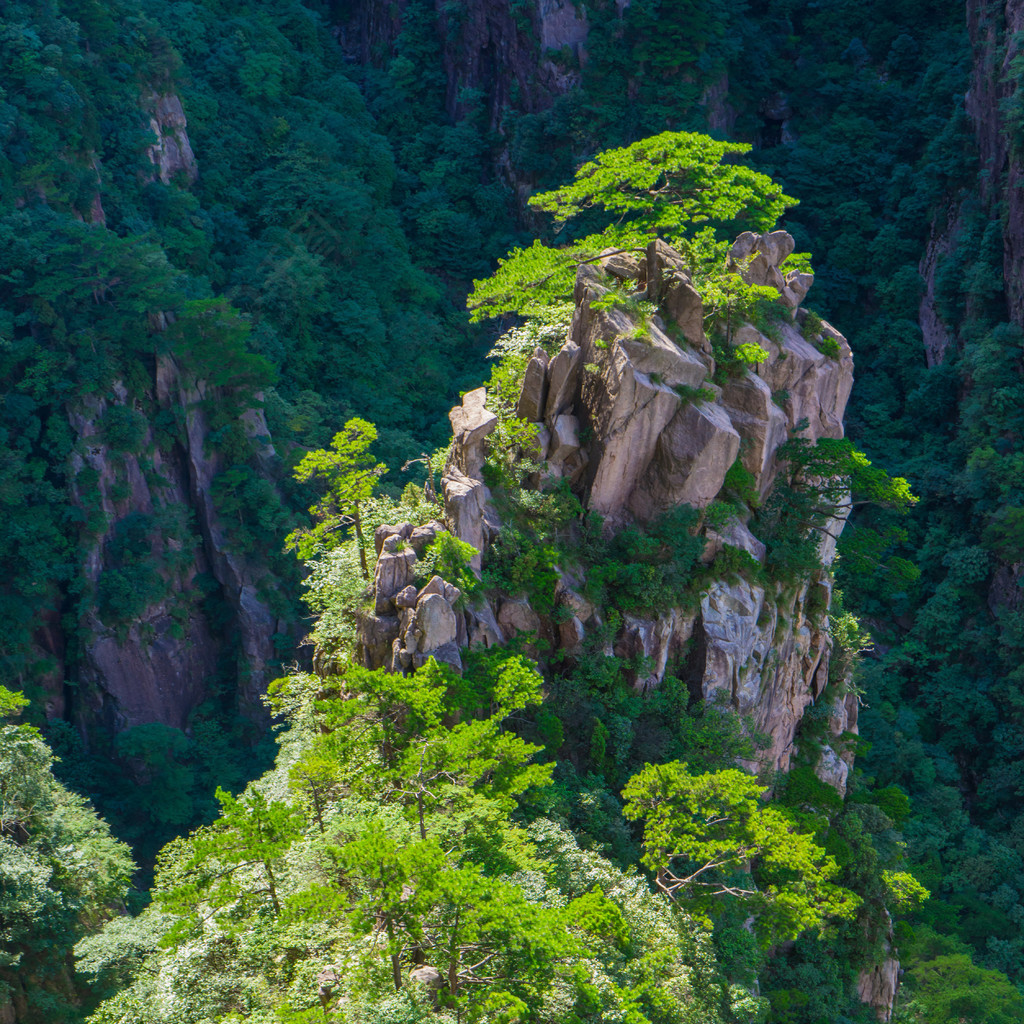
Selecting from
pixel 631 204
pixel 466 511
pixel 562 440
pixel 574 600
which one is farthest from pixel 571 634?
pixel 631 204

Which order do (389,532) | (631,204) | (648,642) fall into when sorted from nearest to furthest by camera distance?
(389,532), (648,642), (631,204)

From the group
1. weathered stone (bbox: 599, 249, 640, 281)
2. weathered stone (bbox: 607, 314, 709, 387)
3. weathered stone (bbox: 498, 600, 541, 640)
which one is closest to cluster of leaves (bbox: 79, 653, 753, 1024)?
weathered stone (bbox: 498, 600, 541, 640)

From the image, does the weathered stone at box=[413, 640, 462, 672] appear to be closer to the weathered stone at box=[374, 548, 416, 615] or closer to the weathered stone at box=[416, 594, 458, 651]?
the weathered stone at box=[416, 594, 458, 651]

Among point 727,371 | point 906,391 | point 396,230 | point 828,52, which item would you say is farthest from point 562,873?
point 828,52

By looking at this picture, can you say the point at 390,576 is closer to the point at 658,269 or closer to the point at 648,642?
the point at 648,642

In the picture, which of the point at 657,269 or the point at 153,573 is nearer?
the point at 657,269

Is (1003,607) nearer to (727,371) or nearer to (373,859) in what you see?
(727,371)

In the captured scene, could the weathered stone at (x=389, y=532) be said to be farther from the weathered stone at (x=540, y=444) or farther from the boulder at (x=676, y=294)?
the boulder at (x=676, y=294)
